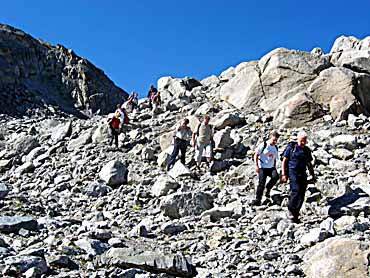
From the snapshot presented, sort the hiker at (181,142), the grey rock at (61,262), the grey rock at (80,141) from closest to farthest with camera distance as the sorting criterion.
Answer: the grey rock at (61,262)
the hiker at (181,142)
the grey rock at (80,141)

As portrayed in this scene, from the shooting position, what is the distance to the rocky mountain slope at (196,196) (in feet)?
29.7

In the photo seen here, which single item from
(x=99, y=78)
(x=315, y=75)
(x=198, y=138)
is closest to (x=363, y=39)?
Answer: (x=315, y=75)

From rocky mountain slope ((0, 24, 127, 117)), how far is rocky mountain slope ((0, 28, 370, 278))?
23.8m

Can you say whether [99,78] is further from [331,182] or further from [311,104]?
[331,182]

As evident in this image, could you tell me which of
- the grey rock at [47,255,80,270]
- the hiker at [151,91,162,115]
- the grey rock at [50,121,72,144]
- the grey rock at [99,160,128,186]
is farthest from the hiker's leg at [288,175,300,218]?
the hiker at [151,91,162,115]

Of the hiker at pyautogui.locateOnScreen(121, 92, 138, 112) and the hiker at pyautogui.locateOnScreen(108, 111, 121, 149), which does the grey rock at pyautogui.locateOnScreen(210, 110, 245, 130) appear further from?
the hiker at pyautogui.locateOnScreen(121, 92, 138, 112)

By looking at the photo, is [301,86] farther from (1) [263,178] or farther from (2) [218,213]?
(2) [218,213]

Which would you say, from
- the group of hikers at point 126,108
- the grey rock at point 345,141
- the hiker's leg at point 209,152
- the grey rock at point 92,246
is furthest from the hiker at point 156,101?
the grey rock at point 92,246

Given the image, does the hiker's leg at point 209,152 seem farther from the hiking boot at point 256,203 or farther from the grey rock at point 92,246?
the grey rock at point 92,246

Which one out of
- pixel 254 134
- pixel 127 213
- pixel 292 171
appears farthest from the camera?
pixel 254 134

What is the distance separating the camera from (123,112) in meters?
24.6

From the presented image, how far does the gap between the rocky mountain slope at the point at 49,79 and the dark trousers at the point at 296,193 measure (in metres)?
40.8

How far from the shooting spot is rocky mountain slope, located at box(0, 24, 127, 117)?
5259 cm

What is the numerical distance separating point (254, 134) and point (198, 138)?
11.7 ft
